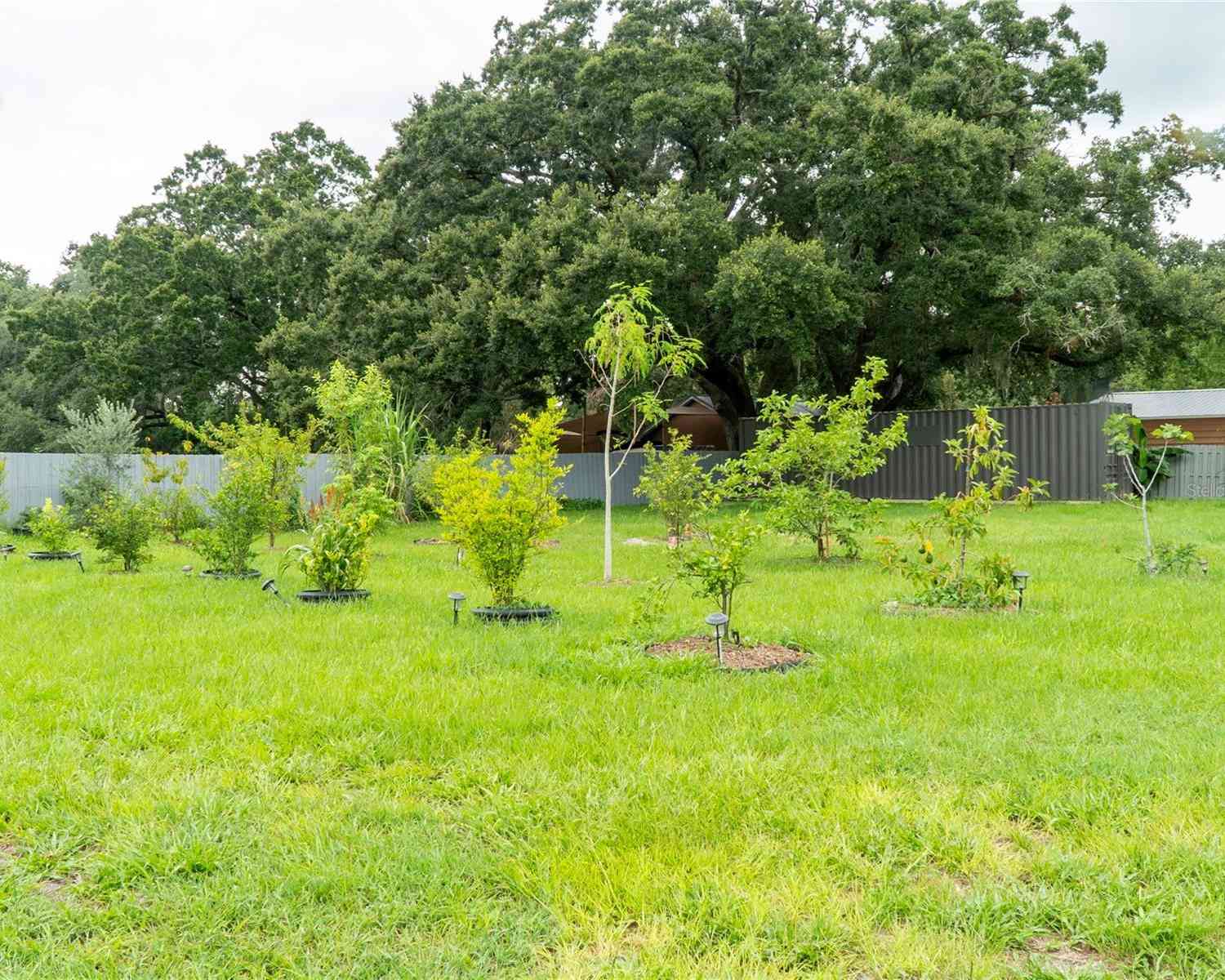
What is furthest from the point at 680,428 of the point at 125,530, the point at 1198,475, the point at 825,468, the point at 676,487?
the point at 125,530

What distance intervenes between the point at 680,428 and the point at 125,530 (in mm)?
19280

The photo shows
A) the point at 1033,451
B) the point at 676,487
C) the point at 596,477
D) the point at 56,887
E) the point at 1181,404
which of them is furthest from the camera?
the point at 1181,404

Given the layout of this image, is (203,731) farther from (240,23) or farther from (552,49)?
(552,49)

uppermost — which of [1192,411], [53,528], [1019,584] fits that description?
[1192,411]

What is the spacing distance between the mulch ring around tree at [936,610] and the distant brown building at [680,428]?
60.7ft

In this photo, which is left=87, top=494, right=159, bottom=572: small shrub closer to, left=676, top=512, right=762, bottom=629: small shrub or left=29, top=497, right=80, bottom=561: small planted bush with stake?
left=29, top=497, right=80, bottom=561: small planted bush with stake

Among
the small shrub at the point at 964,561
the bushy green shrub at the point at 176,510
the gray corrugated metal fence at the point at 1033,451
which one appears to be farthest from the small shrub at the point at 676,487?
the gray corrugated metal fence at the point at 1033,451

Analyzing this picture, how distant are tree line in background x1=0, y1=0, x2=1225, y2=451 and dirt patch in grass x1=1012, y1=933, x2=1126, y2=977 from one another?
14.4 metres

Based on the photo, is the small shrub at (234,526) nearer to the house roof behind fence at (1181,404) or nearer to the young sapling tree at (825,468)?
the young sapling tree at (825,468)

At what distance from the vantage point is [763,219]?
20312 mm

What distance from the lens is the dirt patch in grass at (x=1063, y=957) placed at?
213cm

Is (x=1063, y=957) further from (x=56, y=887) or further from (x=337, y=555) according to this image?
(x=337, y=555)

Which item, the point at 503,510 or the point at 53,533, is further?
the point at 53,533

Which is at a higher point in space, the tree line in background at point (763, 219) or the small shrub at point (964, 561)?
the tree line in background at point (763, 219)
